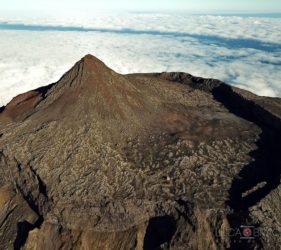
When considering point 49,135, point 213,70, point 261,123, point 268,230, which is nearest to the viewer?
point 268,230

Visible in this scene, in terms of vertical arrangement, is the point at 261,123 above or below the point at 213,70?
above

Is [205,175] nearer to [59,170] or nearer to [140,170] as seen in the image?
[140,170]

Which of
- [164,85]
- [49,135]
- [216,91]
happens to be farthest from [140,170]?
[216,91]

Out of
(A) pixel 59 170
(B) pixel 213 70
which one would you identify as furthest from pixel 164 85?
(B) pixel 213 70

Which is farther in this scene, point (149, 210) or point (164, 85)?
point (164, 85)

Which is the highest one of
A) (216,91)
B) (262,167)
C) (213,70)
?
(262,167)

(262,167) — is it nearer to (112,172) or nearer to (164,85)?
(112,172)

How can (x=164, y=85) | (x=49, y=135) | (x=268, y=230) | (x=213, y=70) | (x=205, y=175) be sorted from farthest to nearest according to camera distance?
(x=213, y=70) → (x=164, y=85) → (x=49, y=135) → (x=205, y=175) → (x=268, y=230)
